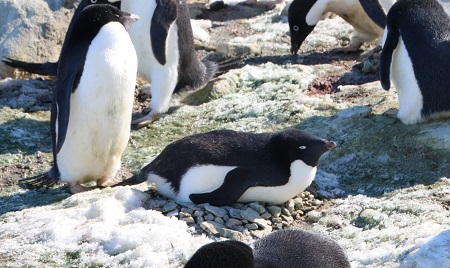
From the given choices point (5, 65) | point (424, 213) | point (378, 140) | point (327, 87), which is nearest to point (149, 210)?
point (424, 213)

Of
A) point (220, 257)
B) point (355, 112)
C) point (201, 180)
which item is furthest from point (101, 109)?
point (220, 257)

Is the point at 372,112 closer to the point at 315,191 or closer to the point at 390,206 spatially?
the point at 315,191

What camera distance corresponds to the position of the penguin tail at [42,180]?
252 inches

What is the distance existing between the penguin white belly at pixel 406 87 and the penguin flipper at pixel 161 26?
2052 mm

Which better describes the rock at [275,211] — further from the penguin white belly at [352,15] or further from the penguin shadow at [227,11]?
the penguin shadow at [227,11]

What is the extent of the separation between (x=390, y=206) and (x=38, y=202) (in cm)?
231

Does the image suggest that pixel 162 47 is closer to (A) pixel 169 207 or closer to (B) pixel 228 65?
(B) pixel 228 65

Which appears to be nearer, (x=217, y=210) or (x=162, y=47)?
(x=217, y=210)

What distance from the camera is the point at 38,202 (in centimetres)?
599

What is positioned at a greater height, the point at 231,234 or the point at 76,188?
the point at 231,234

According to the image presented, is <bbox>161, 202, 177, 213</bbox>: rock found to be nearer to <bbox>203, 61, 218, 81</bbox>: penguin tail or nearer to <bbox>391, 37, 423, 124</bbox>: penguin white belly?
<bbox>391, 37, 423, 124</bbox>: penguin white belly

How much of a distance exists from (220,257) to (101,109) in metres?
3.42

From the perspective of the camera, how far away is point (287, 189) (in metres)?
5.35

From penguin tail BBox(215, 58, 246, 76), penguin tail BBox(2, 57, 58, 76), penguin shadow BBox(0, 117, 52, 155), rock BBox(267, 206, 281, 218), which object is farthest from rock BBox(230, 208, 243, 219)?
penguin tail BBox(2, 57, 58, 76)
